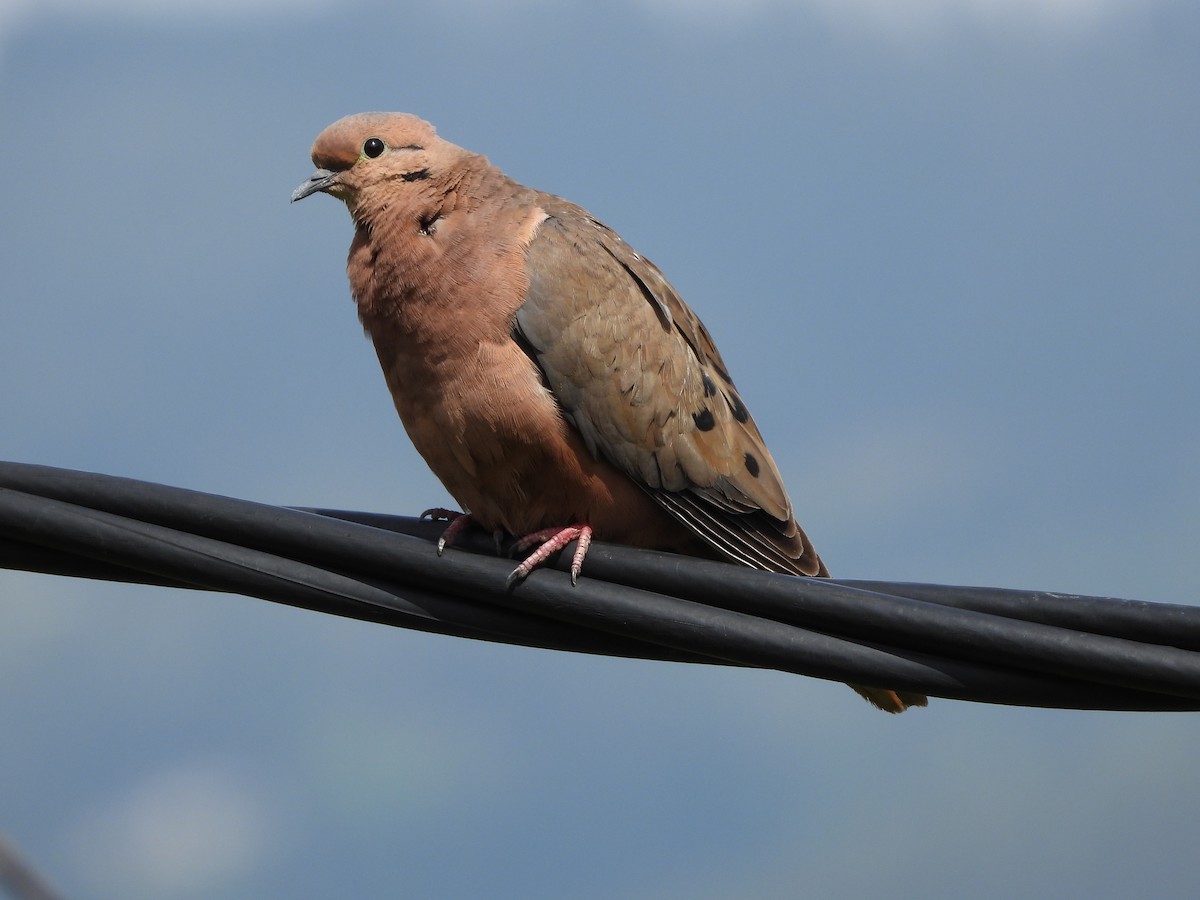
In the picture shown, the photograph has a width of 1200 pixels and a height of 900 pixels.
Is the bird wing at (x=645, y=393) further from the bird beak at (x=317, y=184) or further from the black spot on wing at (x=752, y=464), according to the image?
the bird beak at (x=317, y=184)

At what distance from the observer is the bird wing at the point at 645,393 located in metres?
4.10

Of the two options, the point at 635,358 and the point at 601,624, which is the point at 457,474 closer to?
the point at 635,358

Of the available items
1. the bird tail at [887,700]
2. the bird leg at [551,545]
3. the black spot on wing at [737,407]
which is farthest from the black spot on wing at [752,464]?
the bird tail at [887,700]

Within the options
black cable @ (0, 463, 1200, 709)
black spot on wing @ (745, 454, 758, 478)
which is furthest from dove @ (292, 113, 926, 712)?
black cable @ (0, 463, 1200, 709)

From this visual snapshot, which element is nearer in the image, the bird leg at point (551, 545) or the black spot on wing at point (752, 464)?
the bird leg at point (551, 545)

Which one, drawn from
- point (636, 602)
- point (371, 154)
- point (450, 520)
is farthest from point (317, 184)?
point (636, 602)

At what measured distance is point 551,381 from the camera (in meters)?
4.06

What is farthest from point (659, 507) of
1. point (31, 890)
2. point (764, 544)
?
point (31, 890)

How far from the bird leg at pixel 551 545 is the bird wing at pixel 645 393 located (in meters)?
0.32

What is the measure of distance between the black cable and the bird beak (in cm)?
189

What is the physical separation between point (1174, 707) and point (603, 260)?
2.30 meters

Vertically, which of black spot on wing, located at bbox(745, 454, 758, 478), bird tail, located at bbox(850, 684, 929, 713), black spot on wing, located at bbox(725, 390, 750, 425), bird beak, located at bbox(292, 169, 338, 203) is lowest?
bird tail, located at bbox(850, 684, 929, 713)

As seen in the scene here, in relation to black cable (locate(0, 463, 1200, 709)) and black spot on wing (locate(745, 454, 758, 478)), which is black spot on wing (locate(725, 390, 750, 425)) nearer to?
black spot on wing (locate(745, 454, 758, 478))

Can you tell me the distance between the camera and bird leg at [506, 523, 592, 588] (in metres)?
3.02
